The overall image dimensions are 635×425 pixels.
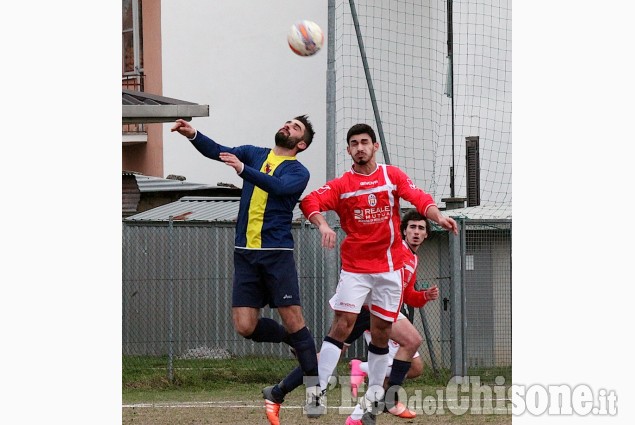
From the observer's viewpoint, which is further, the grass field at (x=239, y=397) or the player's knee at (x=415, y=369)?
the player's knee at (x=415, y=369)

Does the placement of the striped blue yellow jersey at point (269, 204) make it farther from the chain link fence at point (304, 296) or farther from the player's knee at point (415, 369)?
the chain link fence at point (304, 296)

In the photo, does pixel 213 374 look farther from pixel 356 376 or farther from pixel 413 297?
pixel 413 297

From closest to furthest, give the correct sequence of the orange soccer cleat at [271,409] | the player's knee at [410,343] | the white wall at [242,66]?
the orange soccer cleat at [271,409]
the player's knee at [410,343]
the white wall at [242,66]

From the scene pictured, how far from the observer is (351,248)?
8.96 m

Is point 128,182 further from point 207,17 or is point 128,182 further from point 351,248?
point 351,248

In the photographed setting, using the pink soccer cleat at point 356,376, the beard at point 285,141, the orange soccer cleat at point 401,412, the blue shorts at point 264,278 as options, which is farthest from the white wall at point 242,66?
the blue shorts at point 264,278

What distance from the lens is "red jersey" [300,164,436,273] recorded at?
8.86 meters

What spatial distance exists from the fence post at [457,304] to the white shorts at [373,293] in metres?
5.22

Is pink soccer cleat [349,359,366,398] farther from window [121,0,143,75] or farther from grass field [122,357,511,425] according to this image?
window [121,0,143,75]

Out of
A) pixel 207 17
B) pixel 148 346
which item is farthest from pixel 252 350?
pixel 207 17

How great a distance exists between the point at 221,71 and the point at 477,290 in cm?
1056

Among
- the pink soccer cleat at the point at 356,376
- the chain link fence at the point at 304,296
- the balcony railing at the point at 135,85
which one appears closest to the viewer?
the pink soccer cleat at the point at 356,376

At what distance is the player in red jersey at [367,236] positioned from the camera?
8.84m

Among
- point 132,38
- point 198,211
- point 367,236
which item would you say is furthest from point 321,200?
point 132,38
